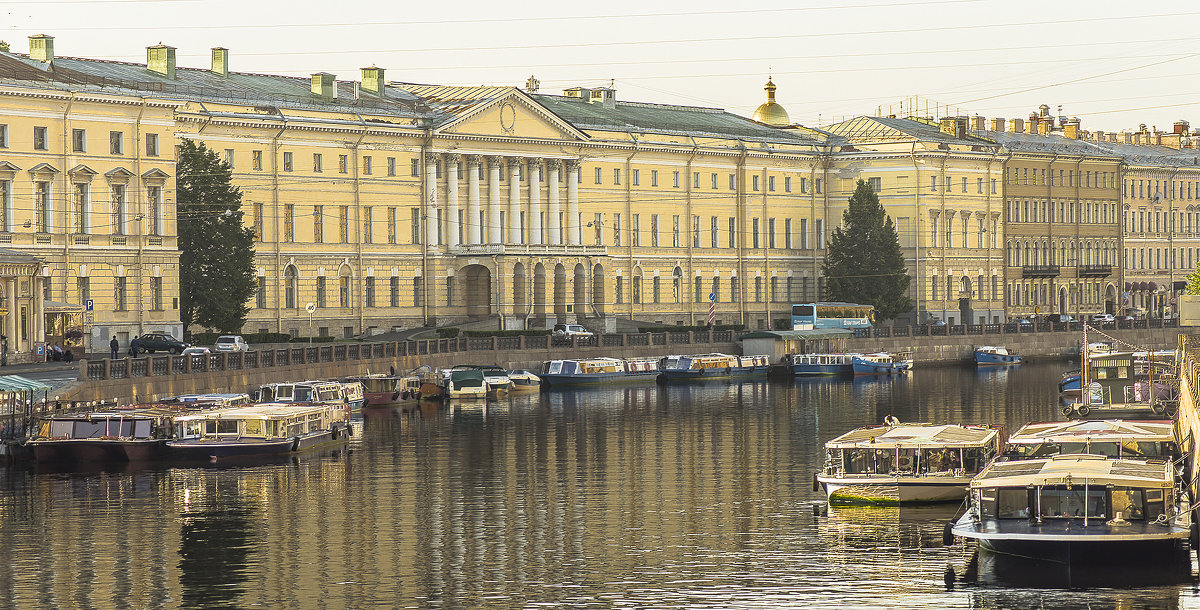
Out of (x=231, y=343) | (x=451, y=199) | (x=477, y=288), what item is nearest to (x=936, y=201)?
(x=477, y=288)

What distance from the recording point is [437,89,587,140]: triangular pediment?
10446cm

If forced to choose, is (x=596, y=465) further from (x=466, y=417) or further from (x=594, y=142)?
(x=594, y=142)

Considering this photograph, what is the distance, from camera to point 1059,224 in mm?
139125

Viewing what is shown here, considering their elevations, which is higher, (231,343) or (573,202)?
(573,202)

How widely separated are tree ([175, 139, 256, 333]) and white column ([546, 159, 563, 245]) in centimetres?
2600

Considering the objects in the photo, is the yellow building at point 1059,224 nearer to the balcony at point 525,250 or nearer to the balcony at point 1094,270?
the balcony at point 1094,270

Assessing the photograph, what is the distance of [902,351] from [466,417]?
133 feet

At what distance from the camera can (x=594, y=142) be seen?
111m

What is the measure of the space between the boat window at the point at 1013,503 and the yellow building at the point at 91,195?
4825cm

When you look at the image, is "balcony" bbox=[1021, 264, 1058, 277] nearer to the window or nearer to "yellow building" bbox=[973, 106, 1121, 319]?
"yellow building" bbox=[973, 106, 1121, 319]

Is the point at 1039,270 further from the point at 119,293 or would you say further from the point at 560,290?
the point at 119,293

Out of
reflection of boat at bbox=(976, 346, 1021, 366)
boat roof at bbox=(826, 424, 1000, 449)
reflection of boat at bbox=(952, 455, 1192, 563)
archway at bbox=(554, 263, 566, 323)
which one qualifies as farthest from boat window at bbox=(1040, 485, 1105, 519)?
reflection of boat at bbox=(976, 346, 1021, 366)

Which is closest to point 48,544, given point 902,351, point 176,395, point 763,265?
point 176,395

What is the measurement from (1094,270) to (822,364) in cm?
4644
